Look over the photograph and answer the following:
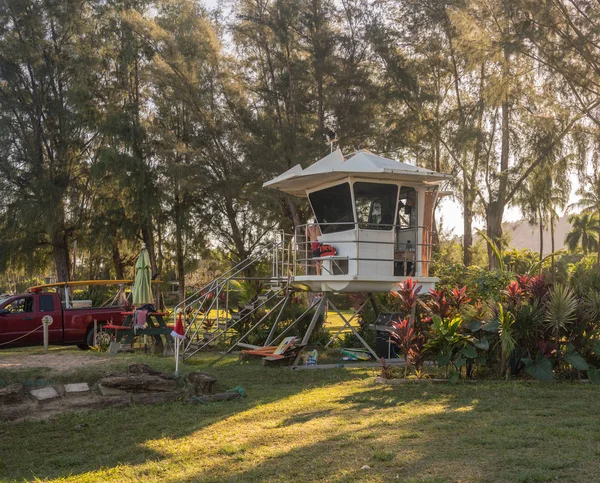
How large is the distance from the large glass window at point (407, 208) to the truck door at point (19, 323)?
30.1 ft

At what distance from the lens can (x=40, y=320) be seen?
1581cm

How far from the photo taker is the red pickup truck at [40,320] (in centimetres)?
1562

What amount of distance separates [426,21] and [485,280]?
13688 mm

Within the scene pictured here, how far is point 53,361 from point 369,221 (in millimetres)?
7118

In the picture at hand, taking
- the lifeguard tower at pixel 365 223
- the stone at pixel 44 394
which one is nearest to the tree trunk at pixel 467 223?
the lifeguard tower at pixel 365 223

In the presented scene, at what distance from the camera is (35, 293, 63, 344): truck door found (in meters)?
16.0

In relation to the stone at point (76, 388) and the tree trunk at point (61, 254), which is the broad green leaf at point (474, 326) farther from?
the tree trunk at point (61, 254)

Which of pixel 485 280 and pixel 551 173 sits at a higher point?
pixel 551 173

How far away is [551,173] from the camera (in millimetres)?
23828

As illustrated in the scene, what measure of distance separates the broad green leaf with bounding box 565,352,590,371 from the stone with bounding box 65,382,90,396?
24.1 feet

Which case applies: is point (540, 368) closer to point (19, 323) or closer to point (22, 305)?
point (19, 323)

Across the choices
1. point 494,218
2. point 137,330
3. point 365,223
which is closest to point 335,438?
point 365,223

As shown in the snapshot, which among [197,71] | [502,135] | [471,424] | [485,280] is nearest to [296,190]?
[485,280]

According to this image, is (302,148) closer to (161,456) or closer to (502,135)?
(502,135)
